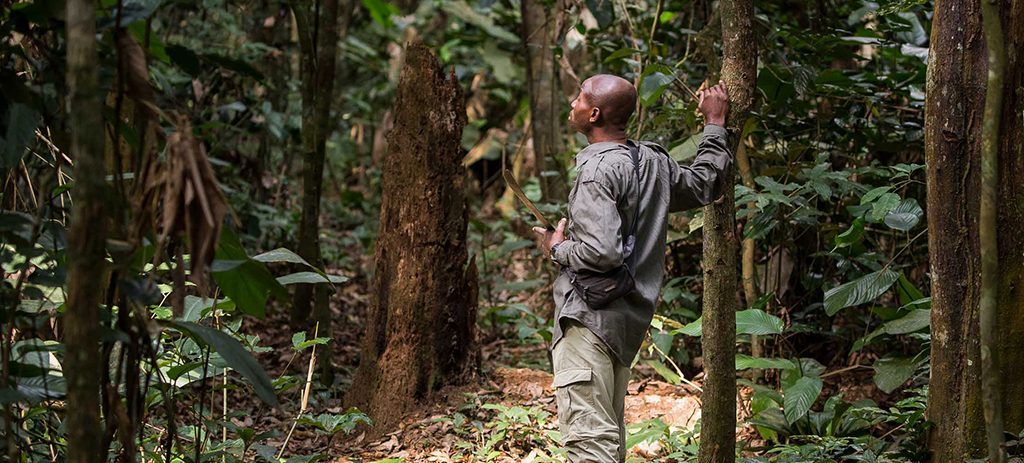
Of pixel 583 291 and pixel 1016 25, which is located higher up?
pixel 1016 25

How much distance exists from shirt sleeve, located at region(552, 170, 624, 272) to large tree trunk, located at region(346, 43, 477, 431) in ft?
6.61

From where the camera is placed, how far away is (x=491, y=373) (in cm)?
552

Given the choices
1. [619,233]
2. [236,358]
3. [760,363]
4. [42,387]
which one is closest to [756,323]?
[760,363]

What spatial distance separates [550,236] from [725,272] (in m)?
0.68

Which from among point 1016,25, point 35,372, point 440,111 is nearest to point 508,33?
point 440,111

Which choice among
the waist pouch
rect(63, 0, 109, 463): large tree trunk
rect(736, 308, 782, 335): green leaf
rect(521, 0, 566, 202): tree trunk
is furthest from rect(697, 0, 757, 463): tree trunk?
rect(521, 0, 566, 202): tree trunk

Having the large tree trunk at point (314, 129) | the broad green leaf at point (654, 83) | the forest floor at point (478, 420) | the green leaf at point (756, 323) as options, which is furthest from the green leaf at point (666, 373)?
the large tree trunk at point (314, 129)

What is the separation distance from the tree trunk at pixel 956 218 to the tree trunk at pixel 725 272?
816 millimetres

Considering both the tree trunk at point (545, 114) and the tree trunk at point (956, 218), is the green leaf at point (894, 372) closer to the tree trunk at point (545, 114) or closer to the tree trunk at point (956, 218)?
the tree trunk at point (956, 218)

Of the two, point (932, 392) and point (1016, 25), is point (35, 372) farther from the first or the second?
point (1016, 25)

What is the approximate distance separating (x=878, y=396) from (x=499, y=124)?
7358 mm

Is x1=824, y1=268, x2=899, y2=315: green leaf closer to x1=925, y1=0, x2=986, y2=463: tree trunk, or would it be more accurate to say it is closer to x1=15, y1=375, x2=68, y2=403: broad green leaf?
x1=925, y1=0, x2=986, y2=463: tree trunk

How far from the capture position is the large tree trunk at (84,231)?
6.54 feet

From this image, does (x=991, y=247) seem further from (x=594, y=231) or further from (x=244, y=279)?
(x=244, y=279)
